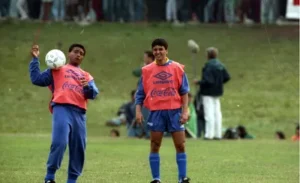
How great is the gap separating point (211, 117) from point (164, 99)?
10.5 meters

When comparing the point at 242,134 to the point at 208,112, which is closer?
the point at 208,112

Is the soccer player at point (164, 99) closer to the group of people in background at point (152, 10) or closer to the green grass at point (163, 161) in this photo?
the green grass at point (163, 161)

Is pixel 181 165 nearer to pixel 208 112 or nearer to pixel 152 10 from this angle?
pixel 208 112

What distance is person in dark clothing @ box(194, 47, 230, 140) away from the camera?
2572 cm

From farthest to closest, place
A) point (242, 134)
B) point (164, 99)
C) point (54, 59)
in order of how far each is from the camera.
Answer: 1. point (242, 134)
2. point (164, 99)
3. point (54, 59)

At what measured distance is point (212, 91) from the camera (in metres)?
25.8

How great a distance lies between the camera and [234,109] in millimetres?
33188

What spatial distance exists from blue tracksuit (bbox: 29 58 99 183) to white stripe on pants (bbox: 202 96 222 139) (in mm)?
12151

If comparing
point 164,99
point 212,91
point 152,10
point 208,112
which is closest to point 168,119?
point 164,99

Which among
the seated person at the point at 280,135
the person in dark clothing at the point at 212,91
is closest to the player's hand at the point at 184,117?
the person in dark clothing at the point at 212,91

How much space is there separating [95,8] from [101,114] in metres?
13.2

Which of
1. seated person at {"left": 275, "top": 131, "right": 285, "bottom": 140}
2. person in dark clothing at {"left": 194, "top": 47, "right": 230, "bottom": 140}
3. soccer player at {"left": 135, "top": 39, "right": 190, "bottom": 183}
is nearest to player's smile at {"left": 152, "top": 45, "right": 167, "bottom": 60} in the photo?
soccer player at {"left": 135, "top": 39, "right": 190, "bottom": 183}

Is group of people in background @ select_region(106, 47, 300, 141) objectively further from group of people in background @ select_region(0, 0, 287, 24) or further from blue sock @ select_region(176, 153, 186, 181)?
group of people in background @ select_region(0, 0, 287, 24)

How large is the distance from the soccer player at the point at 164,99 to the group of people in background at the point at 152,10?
28.3 metres
